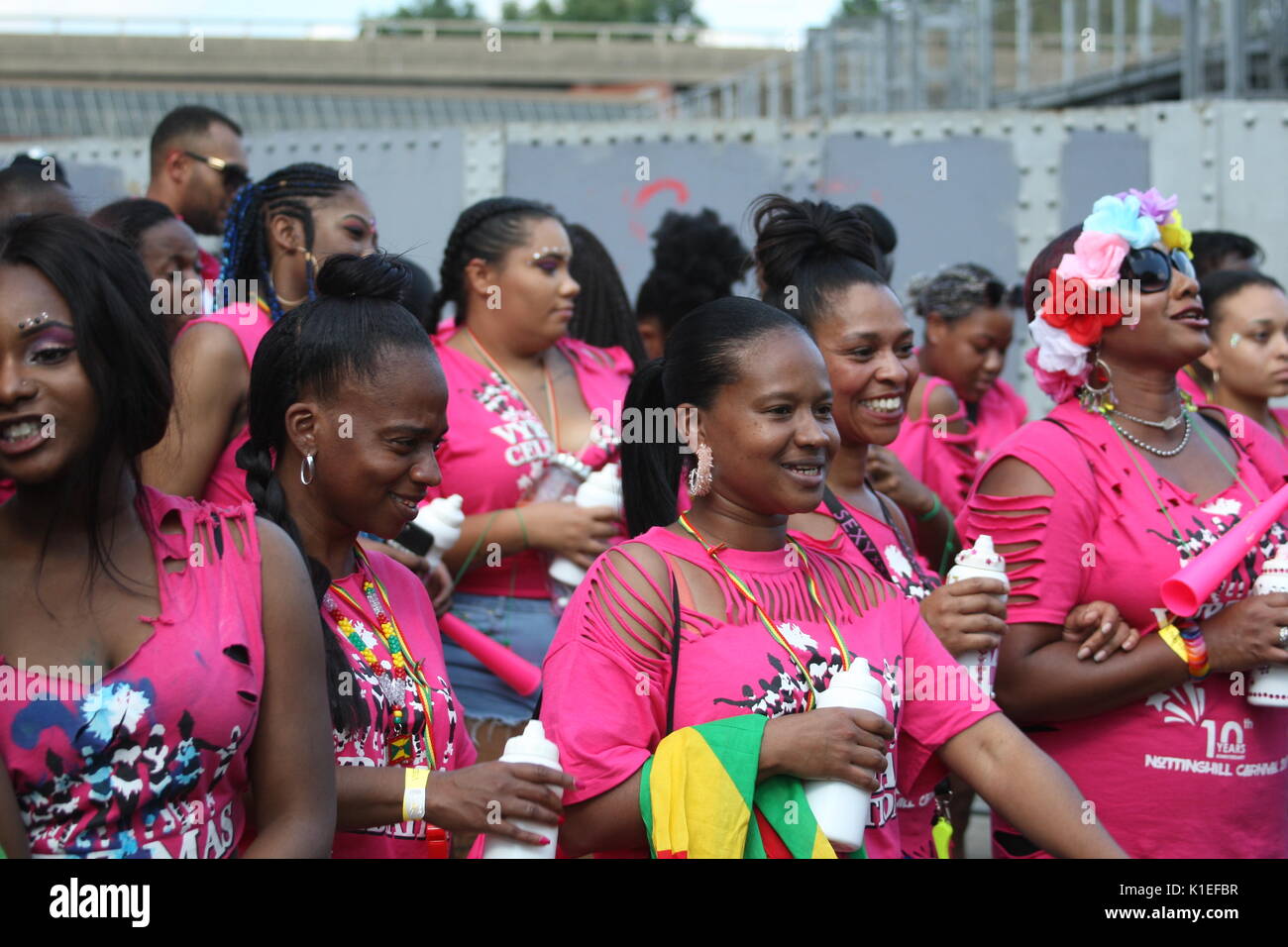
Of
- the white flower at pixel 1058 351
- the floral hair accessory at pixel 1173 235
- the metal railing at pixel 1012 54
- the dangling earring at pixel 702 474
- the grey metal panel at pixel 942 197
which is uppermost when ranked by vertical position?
the metal railing at pixel 1012 54

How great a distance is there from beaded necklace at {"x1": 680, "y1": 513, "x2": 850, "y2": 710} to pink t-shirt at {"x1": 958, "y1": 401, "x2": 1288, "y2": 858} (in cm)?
81

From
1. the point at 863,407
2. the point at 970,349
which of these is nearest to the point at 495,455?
the point at 863,407

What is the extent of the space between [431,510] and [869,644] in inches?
54.1

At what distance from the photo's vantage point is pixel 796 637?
2543 millimetres

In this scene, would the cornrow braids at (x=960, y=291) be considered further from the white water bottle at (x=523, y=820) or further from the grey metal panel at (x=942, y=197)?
the white water bottle at (x=523, y=820)

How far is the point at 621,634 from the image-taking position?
2.46m

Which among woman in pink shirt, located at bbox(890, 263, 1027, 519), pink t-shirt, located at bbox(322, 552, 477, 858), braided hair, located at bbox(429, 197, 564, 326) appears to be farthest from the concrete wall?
pink t-shirt, located at bbox(322, 552, 477, 858)

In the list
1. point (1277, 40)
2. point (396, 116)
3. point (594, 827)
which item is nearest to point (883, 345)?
point (594, 827)

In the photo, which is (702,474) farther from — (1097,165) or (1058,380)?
(1097,165)

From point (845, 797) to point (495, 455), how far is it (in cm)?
194

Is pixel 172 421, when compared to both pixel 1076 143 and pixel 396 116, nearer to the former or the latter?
pixel 1076 143

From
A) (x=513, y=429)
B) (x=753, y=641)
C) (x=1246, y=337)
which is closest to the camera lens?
(x=753, y=641)

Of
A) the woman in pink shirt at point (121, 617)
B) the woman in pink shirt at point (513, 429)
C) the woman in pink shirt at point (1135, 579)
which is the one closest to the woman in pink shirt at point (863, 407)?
the woman in pink shirt at point (1135, 579)

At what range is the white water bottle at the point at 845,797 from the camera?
2324 mm
